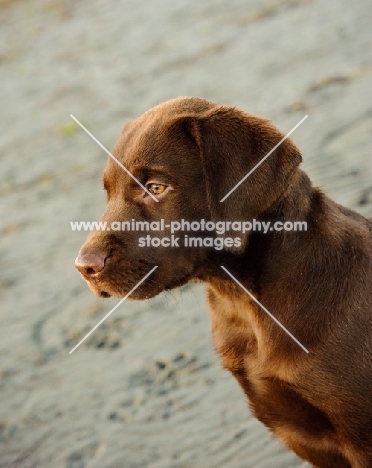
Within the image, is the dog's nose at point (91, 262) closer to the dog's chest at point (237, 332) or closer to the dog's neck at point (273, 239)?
the dog's neck at point (273, 239)

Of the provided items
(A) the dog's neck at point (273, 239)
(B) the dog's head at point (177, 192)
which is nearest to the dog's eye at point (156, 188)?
(B) the dog's head at point (177, 192)

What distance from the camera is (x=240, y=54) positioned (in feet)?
39.4

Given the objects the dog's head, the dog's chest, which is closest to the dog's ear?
the dog's head

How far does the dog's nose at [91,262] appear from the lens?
3.95m

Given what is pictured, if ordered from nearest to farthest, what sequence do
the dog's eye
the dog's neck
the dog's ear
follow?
1. the dog's ear
2. the dog's neck
3. the dog's eye

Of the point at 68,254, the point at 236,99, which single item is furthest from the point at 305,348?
the point at 236,99

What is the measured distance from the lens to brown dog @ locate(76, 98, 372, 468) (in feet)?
12.5

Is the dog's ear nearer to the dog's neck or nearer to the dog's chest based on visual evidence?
the dog's neck

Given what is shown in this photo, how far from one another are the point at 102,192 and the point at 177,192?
16.6 ft

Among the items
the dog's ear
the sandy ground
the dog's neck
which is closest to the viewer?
the dog's ear

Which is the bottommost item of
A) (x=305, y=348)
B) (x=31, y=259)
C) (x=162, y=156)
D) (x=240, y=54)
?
(x=240, y=54)

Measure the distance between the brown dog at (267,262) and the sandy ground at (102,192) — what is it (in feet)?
3.57

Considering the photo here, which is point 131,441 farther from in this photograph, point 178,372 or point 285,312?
point 285,312

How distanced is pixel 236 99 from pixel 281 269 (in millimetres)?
6748
